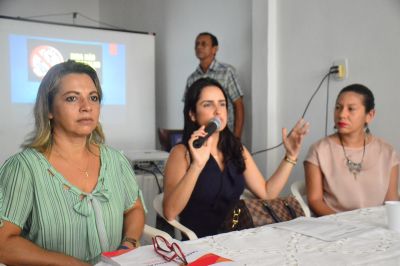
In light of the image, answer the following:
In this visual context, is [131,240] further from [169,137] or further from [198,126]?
[169,137]

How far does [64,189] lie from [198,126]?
30.5 inches

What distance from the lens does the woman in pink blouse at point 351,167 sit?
85.0 inches

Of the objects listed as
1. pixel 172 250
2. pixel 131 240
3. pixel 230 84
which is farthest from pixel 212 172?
pixel 230 84

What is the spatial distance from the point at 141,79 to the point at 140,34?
19.3 inches

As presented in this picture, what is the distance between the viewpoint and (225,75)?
3568 mm

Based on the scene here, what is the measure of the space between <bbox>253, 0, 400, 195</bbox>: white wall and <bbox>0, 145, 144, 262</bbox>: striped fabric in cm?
180

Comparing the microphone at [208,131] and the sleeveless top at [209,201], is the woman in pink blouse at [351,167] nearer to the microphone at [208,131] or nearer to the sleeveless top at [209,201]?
Result: the sleeveless top at [209,201]

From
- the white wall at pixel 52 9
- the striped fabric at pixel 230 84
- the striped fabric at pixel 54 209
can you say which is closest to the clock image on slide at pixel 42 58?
the striped fabric at pixel 230 84

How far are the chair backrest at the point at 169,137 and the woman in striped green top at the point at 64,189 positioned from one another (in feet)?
7.98

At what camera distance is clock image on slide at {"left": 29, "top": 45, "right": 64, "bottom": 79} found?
4.16m

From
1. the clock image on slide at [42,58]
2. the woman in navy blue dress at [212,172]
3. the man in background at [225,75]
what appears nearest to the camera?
the woman in navy blue dress at [212,172]

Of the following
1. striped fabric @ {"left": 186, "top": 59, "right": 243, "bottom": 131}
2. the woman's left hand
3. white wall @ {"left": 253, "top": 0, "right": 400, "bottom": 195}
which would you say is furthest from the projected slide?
the woman's left hand

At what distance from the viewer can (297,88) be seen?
3057 millimetres

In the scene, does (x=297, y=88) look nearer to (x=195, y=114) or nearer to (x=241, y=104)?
(x=241, y=104)
